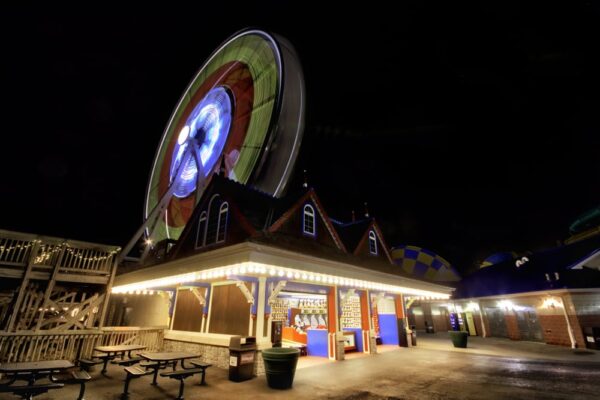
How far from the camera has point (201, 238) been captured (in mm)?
14117

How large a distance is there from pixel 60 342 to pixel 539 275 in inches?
1152

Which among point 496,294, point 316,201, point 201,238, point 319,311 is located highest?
point 316,201

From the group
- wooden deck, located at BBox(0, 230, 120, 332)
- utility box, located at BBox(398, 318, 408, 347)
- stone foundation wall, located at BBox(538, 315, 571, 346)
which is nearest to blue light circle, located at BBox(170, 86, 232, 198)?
wooden deck, located at BBox(0, 230, 120, 332)

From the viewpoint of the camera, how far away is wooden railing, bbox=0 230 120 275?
12105mm

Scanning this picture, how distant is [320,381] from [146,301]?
17.9 metres

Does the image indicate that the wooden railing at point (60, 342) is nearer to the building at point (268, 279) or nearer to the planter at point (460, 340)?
the building at point (268, 279)

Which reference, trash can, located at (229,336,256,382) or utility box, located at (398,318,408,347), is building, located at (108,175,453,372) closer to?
utility box, located at (398,318,408,347)

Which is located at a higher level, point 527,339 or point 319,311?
point 319,311

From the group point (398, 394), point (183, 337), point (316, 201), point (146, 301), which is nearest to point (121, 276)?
point (183, 337)

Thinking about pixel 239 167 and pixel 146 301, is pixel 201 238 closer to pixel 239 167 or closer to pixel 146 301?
pixel 239 167

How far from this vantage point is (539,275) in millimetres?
20453

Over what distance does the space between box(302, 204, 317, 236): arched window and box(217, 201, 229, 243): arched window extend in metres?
3.88

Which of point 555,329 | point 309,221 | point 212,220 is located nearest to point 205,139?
point 212,220

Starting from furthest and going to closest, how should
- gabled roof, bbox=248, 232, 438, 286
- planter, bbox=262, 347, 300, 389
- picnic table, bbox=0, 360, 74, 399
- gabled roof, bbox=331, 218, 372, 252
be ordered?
gabled roof, bbox=331, 218, 372, 252, gabled roof, bbox=248, 232, 438, 286, planter, bbox=262, 347, 300, 389, picnic table, bbox=0, 360, 74, 399
